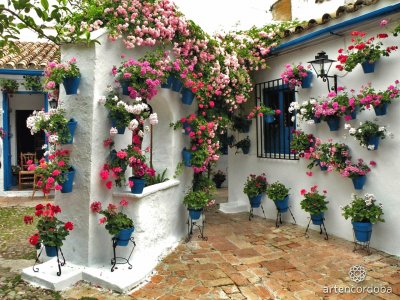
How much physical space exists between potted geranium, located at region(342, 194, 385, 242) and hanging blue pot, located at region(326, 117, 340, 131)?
1307 millimetres

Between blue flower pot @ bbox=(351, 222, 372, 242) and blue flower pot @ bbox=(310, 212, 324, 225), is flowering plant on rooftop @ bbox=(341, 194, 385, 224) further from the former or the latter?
blue flower pot @ bbox=(310, 212, 324, 225)

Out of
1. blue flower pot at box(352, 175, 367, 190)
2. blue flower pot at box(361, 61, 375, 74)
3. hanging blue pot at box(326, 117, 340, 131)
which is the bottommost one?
blue flower pot at box(352, 175, 367, 190)

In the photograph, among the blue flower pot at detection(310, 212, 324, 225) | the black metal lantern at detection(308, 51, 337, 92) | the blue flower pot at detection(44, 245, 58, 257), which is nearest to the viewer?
the blue flower pot at detection(44, 245, 58, 257)

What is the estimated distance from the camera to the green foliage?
6859 mm

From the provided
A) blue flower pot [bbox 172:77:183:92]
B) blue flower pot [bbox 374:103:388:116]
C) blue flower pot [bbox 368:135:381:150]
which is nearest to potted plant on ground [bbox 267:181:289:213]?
blue flower pot [bbox 368:135:381:150]

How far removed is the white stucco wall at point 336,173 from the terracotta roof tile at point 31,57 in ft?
20.9

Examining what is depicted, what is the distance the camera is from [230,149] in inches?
344

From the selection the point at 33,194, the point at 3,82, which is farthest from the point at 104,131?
the point at 3,82

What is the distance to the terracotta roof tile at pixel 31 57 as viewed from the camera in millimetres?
9602

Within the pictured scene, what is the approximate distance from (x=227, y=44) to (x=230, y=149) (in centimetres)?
285

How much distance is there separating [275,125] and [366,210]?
9.81ft

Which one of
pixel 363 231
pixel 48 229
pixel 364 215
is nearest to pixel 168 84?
pixel 48 229

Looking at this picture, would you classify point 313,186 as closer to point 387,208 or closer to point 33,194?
point 387,208

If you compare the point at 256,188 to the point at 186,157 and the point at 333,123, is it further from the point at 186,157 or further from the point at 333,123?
the point at 333,123
